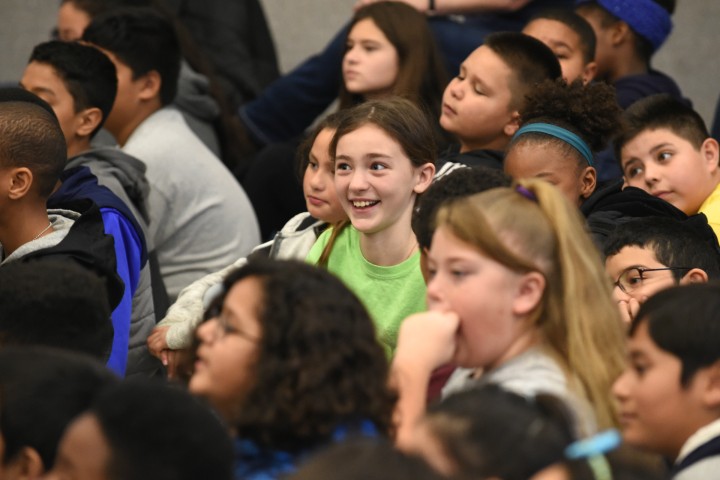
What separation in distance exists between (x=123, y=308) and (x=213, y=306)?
1.36 meters

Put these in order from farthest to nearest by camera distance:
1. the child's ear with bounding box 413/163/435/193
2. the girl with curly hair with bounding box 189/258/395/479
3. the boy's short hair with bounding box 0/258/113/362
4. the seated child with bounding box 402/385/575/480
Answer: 1. the child's ear with bounding box 413/163/435/193
2. the boy's short hair with bounding box 0/258/113/362
3. the girl with curly hair with bounding box 189/258/395/479
4. the seated child with bounding box 402/385/575/480

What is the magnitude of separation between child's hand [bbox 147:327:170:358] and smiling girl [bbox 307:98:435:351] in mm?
587

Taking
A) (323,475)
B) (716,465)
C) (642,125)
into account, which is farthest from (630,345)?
(642,125)

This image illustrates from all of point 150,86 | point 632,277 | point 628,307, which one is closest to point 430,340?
point 628,307

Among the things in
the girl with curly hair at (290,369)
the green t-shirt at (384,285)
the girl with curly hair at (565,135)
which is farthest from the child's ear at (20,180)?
the girl with curly hair at (290,369)

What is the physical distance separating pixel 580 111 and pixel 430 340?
1.51 metres

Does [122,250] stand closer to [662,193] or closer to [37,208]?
[37,208]

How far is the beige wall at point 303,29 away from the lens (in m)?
7.05

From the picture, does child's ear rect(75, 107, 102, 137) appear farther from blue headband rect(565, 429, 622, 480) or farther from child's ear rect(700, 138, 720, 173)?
blue headband rect(565, 429, 622, 480)

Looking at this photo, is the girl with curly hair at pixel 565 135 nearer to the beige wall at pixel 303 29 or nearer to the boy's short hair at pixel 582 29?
the boy's short hair at pixel 582 29

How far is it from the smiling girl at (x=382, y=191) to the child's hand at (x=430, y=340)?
858 mm

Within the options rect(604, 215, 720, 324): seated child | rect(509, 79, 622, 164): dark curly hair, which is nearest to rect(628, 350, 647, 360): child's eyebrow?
rect(604, 215, 720, 324): seated child

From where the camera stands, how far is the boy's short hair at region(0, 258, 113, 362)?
345cm

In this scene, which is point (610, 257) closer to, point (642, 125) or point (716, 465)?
point (642, 125)
